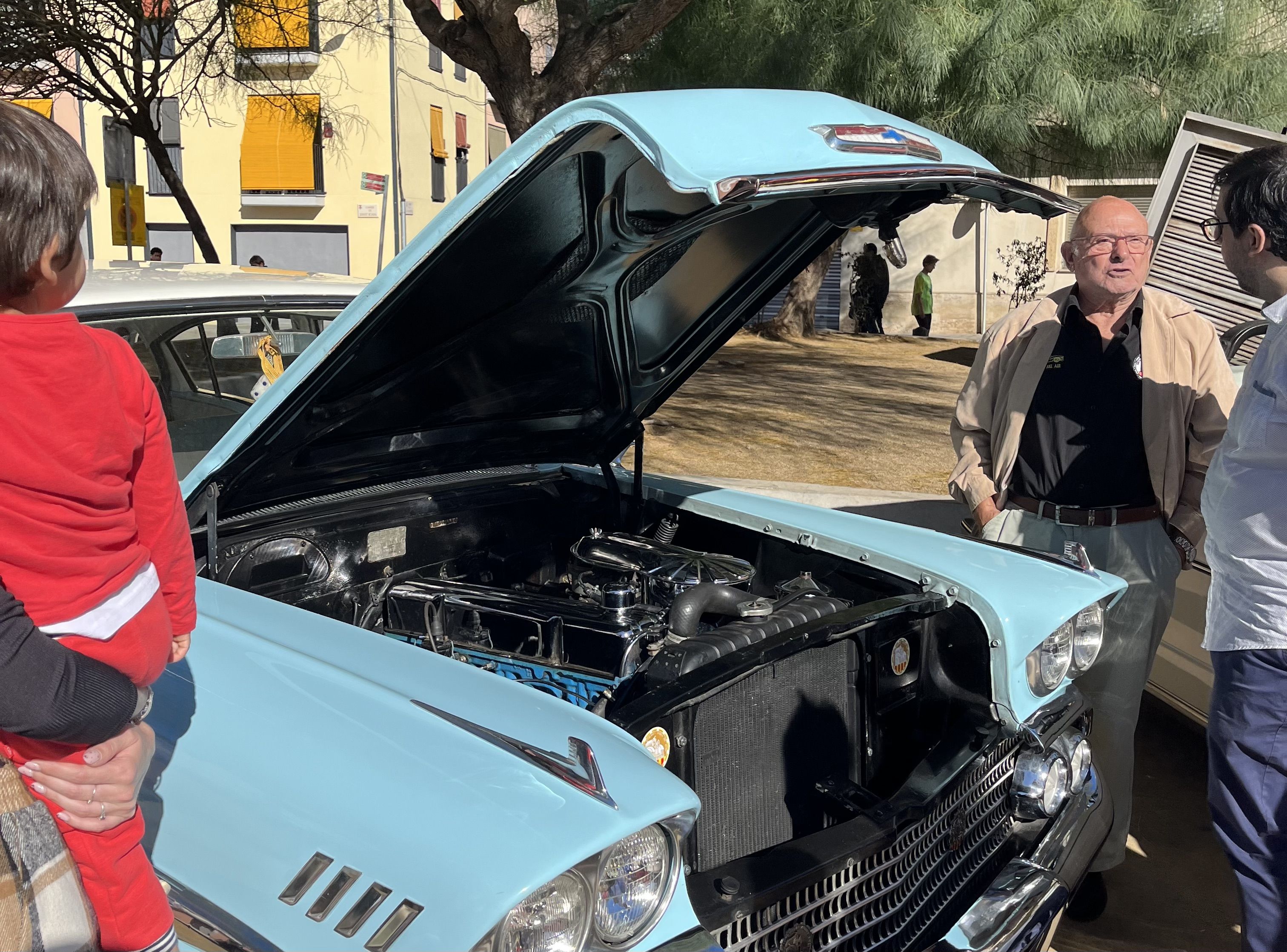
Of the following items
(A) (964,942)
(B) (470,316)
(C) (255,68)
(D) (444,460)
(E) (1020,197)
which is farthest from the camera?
(C) (255,68)

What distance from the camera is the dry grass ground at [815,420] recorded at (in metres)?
7.91

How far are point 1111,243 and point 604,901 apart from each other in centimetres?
238

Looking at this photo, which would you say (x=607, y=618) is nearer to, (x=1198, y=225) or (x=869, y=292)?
(x=1198, y=225)

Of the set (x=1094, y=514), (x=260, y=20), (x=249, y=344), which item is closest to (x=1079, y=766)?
(x=1094, y=514)

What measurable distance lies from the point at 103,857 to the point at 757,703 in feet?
3.82

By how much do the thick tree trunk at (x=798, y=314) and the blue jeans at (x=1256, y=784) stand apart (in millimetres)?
15070

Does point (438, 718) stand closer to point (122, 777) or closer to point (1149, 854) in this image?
point (122, 777)

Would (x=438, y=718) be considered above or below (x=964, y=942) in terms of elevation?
above

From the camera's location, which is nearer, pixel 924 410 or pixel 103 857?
pixel 103 857

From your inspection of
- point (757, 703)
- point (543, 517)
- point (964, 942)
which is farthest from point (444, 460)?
point (964, 942)

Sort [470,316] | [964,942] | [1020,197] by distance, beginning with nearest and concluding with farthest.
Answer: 1. [964,942]
2. [1020,197]
3. [470,316]

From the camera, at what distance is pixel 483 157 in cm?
3036

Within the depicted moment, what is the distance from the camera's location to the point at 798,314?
17.5 meters

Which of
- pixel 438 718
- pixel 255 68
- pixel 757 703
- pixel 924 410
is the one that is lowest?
A: pixel 924 410
